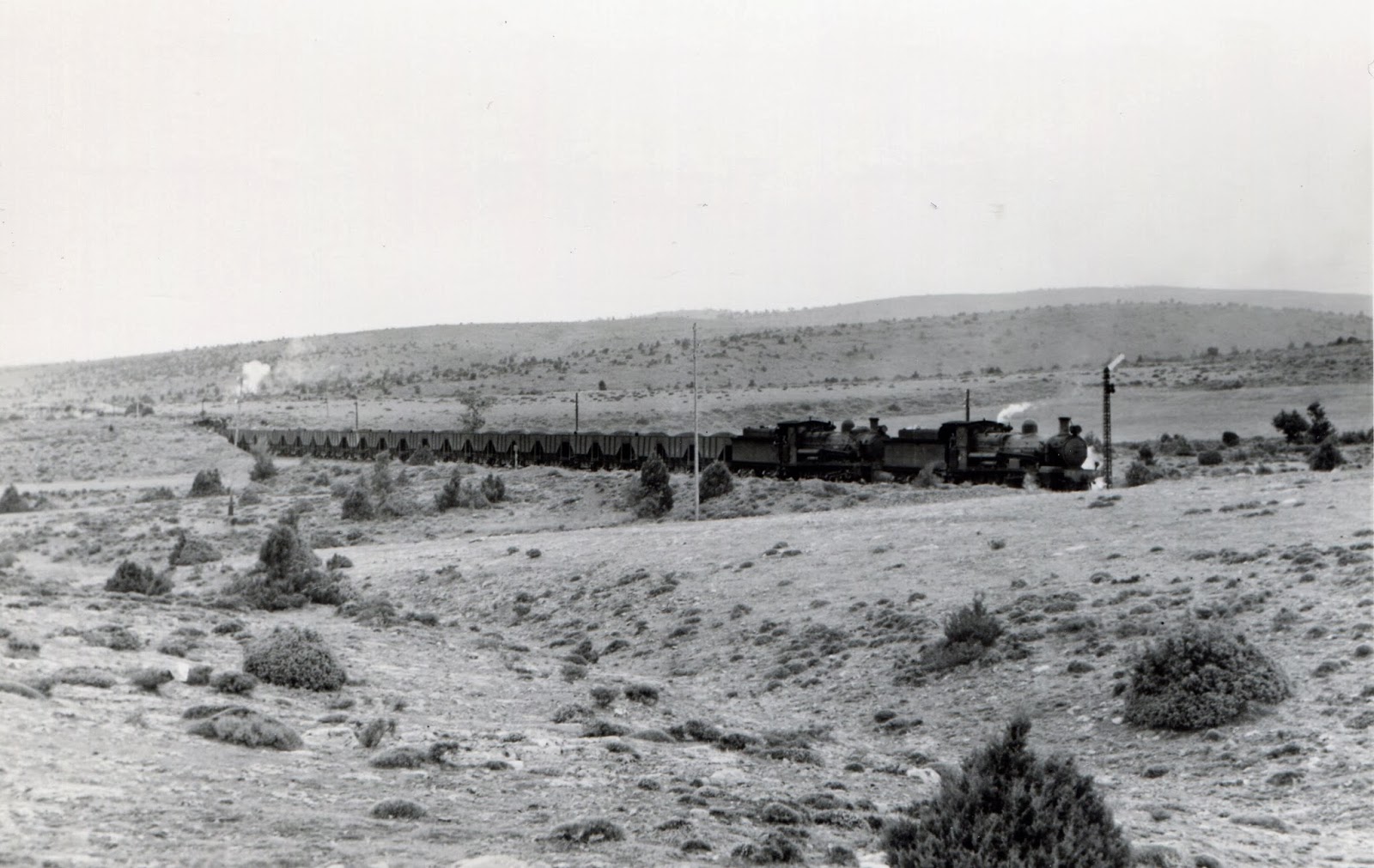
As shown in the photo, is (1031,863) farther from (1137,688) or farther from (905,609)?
(905,609)

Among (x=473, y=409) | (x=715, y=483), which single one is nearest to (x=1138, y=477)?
(x=715, y=483)

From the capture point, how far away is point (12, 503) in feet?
171

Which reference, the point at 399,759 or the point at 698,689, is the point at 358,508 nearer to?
the point at 698,689

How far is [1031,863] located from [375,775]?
6659 mm

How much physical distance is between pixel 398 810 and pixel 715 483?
3395 cm

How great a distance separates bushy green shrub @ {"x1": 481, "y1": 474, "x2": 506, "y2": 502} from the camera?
48844mm

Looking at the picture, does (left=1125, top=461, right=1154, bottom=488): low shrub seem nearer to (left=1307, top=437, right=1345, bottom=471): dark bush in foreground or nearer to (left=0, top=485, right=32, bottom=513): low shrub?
(left=1307, top=437, right=1345, bottom=471): dark bush in foreground

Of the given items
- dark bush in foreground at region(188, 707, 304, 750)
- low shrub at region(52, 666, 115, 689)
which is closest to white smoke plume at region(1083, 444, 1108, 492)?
dark bush in foreground at region(188, 707, 304, 750)

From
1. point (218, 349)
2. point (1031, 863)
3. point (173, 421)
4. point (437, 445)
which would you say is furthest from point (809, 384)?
point (218, 349)

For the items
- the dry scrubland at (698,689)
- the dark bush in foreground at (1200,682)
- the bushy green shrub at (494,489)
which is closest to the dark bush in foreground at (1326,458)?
the dry scrubland at (698,689)

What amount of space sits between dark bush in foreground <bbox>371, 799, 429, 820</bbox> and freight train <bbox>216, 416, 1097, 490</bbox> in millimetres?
29174

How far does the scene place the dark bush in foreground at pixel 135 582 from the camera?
88.4 ft

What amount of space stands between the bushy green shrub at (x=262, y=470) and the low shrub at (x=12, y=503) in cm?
1057

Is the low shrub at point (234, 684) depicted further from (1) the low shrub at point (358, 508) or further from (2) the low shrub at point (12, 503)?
(2) the low shrub at point (12, 503)
